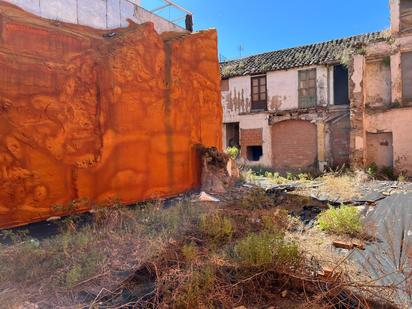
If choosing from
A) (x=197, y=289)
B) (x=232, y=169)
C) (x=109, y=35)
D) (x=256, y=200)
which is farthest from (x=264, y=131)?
(x=197, y=289)

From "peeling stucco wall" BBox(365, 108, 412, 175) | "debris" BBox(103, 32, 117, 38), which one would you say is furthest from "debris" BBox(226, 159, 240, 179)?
"peeling stucco wall" BBox(365, 108, 412, 175)

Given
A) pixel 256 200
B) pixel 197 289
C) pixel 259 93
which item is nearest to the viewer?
pixel 197 289

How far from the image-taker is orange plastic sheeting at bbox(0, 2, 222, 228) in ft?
15.3

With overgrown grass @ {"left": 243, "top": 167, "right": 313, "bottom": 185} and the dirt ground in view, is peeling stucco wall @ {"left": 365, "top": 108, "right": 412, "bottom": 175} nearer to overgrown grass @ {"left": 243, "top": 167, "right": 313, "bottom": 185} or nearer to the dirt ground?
overgrown grass @ {"left": 243, "top": 167, "right": 313, "bottom": 185}

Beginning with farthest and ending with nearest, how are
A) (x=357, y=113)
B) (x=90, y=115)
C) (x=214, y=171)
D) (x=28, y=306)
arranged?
(x=357, y=113)
(x=214, y=171)
(x=90, y=115)
(x=28, y=306)

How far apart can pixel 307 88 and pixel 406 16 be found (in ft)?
15.9

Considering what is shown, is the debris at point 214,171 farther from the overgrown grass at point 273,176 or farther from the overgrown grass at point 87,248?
the overgrown grass at point 87,248

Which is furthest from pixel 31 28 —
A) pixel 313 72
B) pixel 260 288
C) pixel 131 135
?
pixel 313 72

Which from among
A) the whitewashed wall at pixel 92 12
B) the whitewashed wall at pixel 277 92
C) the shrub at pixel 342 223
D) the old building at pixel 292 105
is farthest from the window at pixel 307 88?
the shrub at pixel 342 223

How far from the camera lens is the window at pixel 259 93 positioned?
16.4 metres

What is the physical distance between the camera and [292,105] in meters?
15.6

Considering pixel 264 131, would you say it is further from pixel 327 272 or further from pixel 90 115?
pixel 327 272

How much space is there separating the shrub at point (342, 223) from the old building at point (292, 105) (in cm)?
996

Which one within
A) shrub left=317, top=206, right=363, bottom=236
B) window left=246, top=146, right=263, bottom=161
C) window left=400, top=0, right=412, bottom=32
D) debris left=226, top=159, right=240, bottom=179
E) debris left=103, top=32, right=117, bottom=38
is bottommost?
shrub left=317, top=206, right=363, bottom=236
